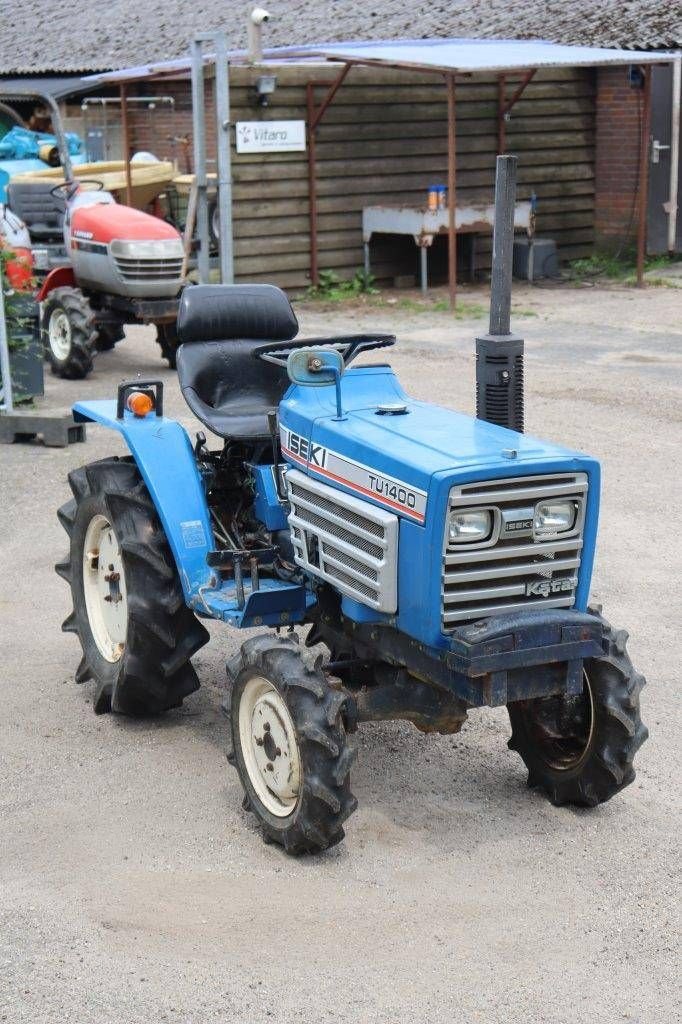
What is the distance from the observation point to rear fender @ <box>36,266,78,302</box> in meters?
11.5

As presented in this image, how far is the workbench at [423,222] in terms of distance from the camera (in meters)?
15.3

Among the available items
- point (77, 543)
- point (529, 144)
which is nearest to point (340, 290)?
point (529, 144)

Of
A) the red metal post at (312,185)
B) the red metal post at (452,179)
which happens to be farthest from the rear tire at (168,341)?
the red metal post at (312,185)

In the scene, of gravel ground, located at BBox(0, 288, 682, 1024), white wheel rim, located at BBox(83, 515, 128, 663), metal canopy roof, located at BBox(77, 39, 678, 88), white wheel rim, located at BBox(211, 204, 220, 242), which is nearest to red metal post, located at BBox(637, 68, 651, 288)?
metal canopy roof, located at BBox(77, 39, 678, 88)

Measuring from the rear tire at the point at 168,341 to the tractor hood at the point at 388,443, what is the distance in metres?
7.06

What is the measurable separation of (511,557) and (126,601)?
1560 mm

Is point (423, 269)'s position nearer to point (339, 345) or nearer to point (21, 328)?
point (21, 328)

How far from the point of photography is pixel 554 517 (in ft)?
13.3

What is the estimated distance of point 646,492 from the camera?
8078 mm

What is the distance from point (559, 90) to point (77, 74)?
27.9 ft

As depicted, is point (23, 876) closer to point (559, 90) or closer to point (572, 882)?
point (572, 882)

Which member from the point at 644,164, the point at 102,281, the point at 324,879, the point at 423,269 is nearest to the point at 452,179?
the point at 423,269

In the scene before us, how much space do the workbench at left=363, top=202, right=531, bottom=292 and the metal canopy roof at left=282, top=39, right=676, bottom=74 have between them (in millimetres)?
1624

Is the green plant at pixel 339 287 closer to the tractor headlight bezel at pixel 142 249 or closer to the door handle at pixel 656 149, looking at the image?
the door handle at pixel 656 149
